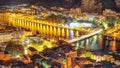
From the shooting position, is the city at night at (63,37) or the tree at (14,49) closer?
the city at night at (63,37)

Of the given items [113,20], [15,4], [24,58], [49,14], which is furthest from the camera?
[15,4]

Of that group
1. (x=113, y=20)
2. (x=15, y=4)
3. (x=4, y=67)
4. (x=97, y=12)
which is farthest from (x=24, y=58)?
(x=15, y=4)

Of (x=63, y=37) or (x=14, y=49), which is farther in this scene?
(x=63, y=37)

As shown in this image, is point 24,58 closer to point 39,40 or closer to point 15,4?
point 39,40

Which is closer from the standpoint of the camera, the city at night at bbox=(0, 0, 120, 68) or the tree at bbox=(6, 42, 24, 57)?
the city at night at bbox=(0, 0, 120, 68)
